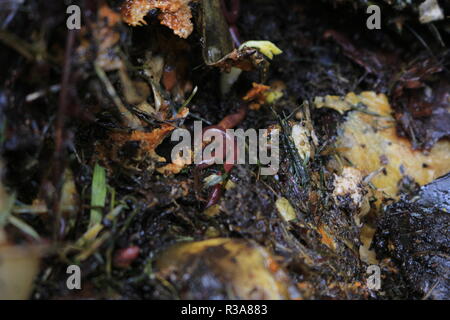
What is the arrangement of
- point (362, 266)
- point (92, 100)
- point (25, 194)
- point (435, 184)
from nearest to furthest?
point (25, 194), point (92, 100), point (362, 266), point (435, 184)

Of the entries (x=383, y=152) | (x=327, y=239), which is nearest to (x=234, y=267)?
(x=327, y=239)

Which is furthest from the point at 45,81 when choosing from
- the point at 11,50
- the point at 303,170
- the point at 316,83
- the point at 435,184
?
the point at 435,184

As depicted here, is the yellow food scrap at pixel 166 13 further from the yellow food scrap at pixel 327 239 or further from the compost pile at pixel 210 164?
the yellow food scrap at pixel 327 239

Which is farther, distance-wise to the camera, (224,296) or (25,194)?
(25,194)

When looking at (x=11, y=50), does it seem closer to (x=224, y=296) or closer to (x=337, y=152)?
(x=224, y=296)

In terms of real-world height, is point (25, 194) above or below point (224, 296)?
above

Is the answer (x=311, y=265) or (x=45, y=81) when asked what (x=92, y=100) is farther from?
(x=311, y=265)

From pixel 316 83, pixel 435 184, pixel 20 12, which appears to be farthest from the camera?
pixel 316 83
